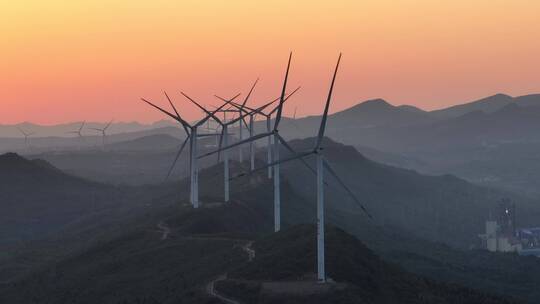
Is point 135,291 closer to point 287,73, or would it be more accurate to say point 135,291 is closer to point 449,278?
point 287,73

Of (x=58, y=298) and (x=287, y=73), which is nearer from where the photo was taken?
(x=287, y=73)

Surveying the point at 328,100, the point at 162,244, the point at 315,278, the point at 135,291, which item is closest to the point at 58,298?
the point at 135,291

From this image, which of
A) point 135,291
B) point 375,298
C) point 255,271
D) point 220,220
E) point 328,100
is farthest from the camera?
point 220,220

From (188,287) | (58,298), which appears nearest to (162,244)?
(58,298)

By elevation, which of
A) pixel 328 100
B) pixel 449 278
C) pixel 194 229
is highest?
pixel 328 100

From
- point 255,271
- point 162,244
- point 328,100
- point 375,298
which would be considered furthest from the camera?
point 162,244

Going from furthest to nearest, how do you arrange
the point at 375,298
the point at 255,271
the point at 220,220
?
the point at 220,220
the point at 255,271
the point at 375,298

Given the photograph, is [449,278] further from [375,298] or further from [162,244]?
[375,298]

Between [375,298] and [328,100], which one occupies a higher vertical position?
[328,100]

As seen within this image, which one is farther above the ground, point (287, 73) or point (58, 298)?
point (287, 73)
